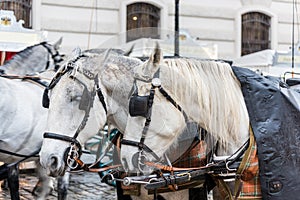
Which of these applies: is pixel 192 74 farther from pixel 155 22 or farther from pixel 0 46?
pixel 155 22

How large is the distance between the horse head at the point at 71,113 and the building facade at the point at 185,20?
6425mm

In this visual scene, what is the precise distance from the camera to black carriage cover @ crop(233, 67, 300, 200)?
11.6ft

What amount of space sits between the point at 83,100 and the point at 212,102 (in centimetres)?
83

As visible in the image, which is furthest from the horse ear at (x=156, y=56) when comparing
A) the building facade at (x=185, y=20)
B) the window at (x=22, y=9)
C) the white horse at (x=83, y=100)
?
the window at (x=22, y=9)

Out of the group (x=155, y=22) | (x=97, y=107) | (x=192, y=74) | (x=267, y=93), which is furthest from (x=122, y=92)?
(x=155, y=22)

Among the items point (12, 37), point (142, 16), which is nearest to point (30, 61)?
point (12, 37)

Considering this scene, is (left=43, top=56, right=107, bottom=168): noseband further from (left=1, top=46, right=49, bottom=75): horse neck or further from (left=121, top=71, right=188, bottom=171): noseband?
(left=1, top=46, right=49, bottom=75): horse neck

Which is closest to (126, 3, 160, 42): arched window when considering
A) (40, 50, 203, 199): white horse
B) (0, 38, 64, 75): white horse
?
(0, 38, 64, 75): white horse

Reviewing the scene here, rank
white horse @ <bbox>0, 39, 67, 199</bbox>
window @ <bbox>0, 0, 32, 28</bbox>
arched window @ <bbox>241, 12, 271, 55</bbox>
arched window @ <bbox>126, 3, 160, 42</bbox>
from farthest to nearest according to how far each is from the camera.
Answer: arched window @ <bbox>241, 12, 271, 55</bbox>
arched window @ <bbox>126, 3, 160, 42</bbox>
window @ <bbox>0, 0, 32, 28</bbox>
white horse @ <bbox>0, 39, 67, 199</bbox>

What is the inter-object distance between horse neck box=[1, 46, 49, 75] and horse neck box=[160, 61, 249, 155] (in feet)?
11.6

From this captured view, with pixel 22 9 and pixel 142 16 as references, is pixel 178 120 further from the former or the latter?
pixel 142 16

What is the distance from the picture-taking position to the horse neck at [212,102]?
356 centimetres

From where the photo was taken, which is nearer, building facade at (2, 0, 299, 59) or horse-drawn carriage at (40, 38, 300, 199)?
horse-drawn carriage at (40, 38, 300, 199)

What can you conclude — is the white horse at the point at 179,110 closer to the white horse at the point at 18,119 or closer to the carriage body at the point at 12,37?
the white horse at the point at 18,119
